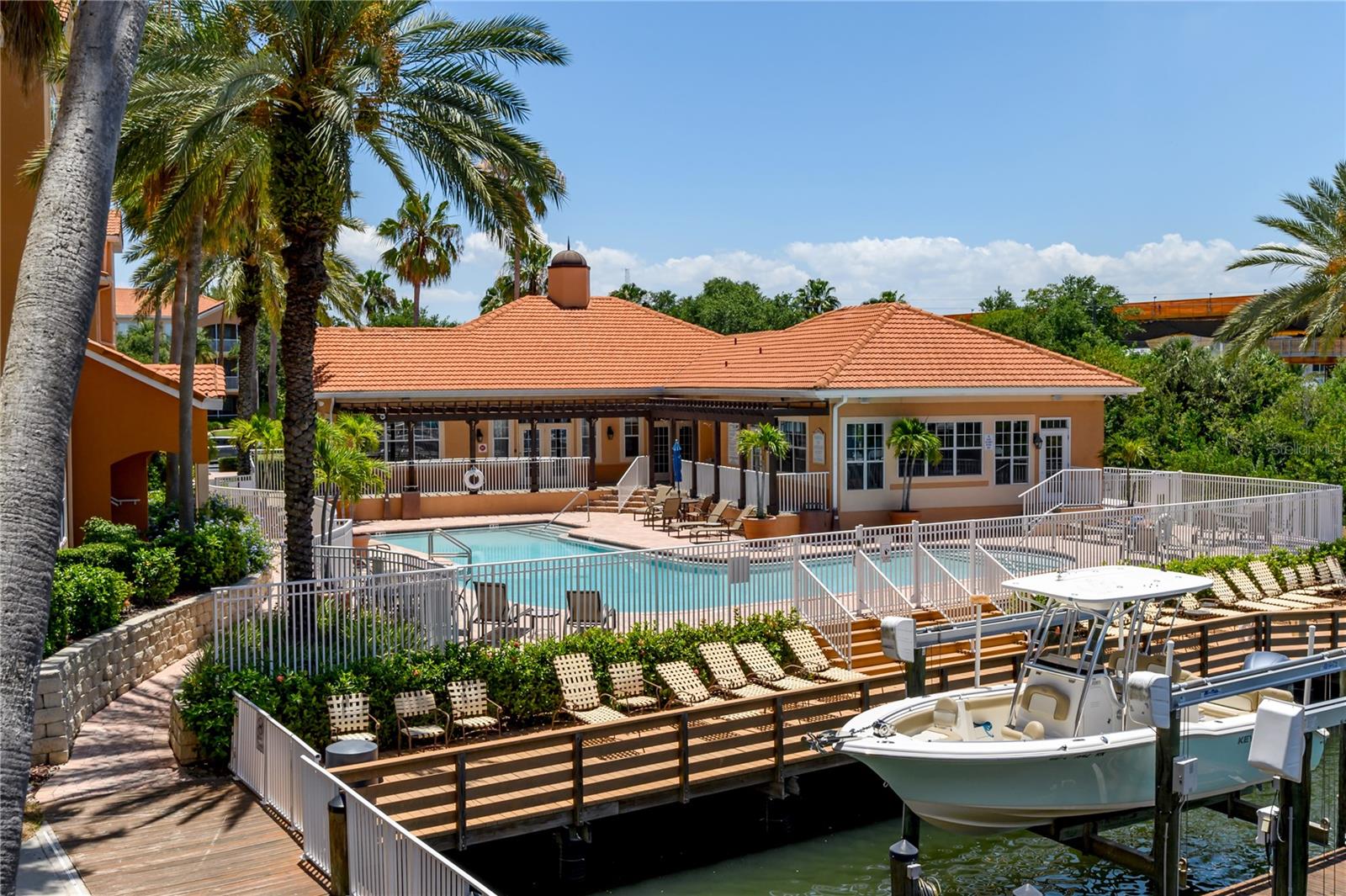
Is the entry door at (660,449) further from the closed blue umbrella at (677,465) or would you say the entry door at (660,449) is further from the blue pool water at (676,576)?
the blue pool water at (676,576)

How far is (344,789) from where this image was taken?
1019 cm

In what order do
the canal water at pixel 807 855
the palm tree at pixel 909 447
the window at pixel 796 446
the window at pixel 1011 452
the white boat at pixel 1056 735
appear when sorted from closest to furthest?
the white boat at pixel 1056 735, the canal water at pixel 807 855, the palm tree at pixel 909 447, the window at pixel 796 446, the window at pixel 1011 452

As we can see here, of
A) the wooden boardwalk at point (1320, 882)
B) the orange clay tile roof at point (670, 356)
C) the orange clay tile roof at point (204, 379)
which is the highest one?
the orange clay tile roof at point (670, 356)

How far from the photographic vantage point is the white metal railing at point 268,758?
11422 mm

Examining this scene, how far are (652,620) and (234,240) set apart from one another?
13.6m

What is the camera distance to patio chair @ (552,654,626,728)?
15.4m

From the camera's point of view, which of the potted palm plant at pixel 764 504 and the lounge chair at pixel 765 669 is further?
the potted palm plant at pixel 764 504


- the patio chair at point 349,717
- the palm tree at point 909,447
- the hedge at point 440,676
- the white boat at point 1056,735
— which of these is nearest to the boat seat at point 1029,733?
the white boat at point 1056,735

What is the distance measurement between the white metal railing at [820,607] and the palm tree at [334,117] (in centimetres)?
689

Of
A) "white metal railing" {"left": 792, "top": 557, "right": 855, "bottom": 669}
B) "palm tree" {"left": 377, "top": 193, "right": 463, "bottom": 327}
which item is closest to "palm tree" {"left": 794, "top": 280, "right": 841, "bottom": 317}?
"palm tree" {"left": 377, "top": 193, "right": 463, "bottom": 327}

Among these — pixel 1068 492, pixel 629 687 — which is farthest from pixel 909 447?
pixel 629 687

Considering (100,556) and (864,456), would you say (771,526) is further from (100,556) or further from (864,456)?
(100,556)

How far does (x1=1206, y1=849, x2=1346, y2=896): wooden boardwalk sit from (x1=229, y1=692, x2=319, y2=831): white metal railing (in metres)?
8.63

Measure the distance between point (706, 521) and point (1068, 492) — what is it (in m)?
9.54
